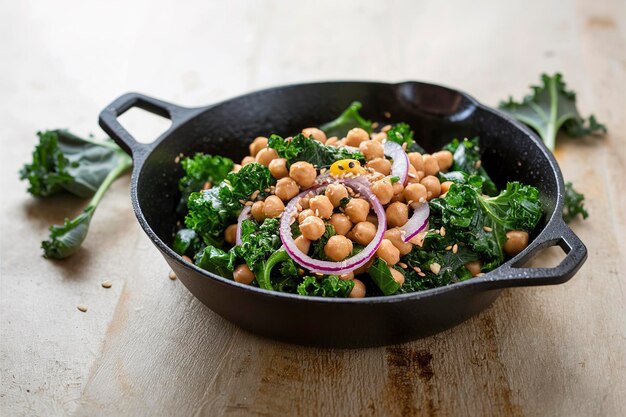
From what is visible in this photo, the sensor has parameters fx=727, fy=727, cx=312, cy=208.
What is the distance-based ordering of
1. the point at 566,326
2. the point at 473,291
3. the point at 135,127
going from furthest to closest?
the point at 135,127 → the point at 566,326 → the point at 473,291

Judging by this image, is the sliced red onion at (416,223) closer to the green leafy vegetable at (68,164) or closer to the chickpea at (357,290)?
the chickpea at (357,290)

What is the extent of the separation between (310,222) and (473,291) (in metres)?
0.53

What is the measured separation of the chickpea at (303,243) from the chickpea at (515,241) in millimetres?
690

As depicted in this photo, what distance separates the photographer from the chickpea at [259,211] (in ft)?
7.95

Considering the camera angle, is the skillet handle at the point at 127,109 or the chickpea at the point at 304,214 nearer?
the chickpea at the point at 304,214

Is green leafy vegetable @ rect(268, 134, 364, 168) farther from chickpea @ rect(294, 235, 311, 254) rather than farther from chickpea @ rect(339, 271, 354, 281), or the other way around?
chickpea @ rect(339, 271, 354, 281)

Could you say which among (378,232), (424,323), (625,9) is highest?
(378,232)

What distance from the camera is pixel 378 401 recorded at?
7.25 ft

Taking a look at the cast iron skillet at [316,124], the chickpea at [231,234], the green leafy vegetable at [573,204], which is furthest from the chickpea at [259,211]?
the green leafy vegetable at [573,204]

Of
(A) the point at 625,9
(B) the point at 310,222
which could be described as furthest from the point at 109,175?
(A) the point at 625,9

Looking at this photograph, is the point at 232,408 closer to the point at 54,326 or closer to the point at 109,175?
the point at 54,326

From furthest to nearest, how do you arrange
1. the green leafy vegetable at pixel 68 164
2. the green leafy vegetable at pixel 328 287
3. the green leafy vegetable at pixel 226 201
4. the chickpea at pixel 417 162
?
the green leafy vegetable at pixel 68 164 → the chickpea at pixel 417 162 → the green leafy vegetable at pixel 226 201 → the green leafy vegetable at pixel 328 287

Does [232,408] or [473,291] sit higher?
[473,291]

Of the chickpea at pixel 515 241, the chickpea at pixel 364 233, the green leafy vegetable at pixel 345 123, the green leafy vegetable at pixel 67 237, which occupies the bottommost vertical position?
the green leafy vegetable at pixel 67 237
